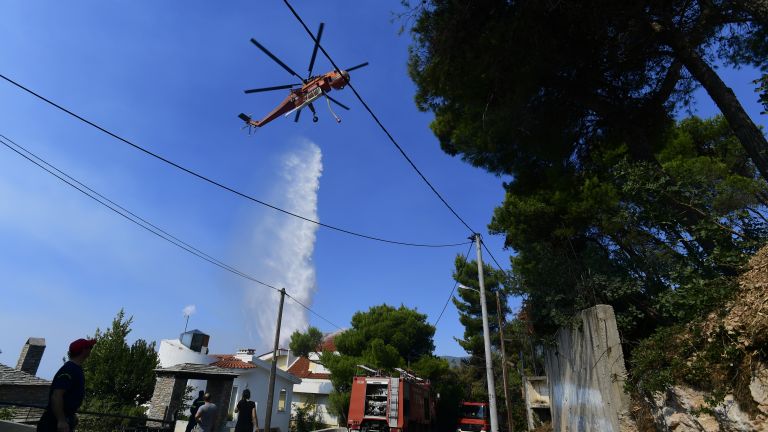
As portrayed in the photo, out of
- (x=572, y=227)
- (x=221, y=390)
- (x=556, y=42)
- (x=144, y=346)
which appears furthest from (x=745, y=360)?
(x=144, y=346)

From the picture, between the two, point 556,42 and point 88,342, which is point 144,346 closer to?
point 88,342

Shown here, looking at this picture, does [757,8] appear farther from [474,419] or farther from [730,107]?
[474,419]

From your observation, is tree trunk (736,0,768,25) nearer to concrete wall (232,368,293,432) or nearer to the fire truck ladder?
the fire truck ladder

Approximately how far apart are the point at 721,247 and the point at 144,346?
23550 mm

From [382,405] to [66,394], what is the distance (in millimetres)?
15890

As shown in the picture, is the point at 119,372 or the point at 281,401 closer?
the point at 119,372

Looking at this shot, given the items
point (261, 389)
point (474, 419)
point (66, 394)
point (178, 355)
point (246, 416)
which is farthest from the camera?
point (178, 355)

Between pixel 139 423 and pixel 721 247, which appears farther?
pixel 139 423

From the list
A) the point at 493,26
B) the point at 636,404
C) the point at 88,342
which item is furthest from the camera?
the point at 493,26

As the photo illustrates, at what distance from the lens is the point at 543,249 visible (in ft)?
37.8

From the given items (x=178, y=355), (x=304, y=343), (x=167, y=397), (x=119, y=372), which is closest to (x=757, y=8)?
(x=167, y=397)

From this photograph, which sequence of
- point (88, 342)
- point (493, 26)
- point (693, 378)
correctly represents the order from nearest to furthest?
1. point (88, 342)
2. point (693, 378)
3. point (493, 26)

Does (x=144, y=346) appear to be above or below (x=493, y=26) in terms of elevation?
below

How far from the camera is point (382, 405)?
18094 millimetres
